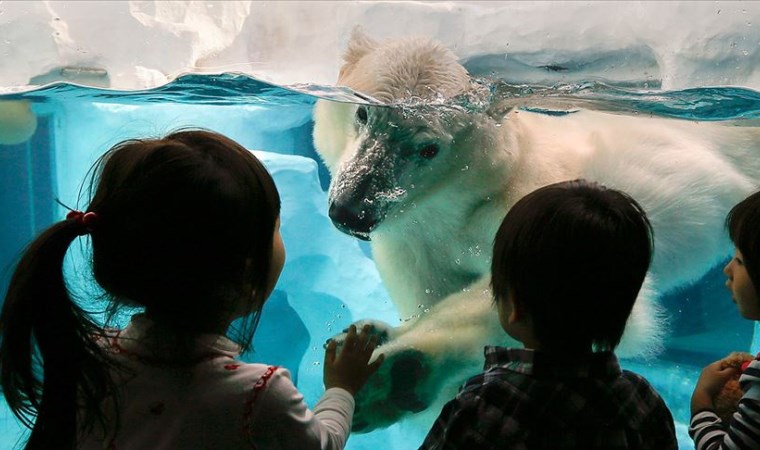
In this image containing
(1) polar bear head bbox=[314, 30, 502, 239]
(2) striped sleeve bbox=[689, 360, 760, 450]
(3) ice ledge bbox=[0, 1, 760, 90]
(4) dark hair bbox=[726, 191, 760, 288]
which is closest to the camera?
(2) striped sleeve bbox=[689, 360, 760, 450]

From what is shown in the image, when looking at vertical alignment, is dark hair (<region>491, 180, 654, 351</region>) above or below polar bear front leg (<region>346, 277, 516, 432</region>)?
above

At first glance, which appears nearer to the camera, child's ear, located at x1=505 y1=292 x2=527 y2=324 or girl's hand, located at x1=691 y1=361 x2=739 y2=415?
child's ear, located at x1=505 y1=292 x2=527 y2=324

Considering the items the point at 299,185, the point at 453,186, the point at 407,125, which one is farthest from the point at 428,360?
the point at 299,185

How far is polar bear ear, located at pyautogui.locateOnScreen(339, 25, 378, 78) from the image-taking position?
2.47 m

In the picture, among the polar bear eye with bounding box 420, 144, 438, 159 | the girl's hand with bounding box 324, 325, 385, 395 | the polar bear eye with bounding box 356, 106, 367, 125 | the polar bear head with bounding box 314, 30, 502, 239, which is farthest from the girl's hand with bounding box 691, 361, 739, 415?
the polar bear eye with bounding box 356, 106, 367, 125

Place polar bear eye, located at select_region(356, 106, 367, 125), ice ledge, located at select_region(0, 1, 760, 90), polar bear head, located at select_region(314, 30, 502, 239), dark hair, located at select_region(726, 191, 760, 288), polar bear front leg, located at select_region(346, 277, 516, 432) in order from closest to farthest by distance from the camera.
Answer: dark hair, located at select_region(726, 191, 760, 288), polar bear front leg, located at select_region(346, 277, 516, 432), polar bear head, located at select_region(314, 30, 502, 239), polar bear eye, located at select_region(356, 106, 367, 125), ice ledge, located at select_region(0, 1, 760, 90)

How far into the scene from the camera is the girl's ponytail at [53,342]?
1.08 metres

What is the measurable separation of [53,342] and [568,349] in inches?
33.2

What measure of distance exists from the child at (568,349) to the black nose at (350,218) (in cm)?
95

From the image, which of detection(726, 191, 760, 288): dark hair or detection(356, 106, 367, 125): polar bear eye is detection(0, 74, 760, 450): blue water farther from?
detection(726, 191, 760, 288): dark hair

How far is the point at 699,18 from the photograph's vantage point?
104 inches

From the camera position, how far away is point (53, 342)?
1.10 m

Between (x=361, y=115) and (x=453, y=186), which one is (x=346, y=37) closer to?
(x=361, y=115)

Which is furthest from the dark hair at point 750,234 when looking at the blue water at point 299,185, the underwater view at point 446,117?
the blue water at point 299,185
